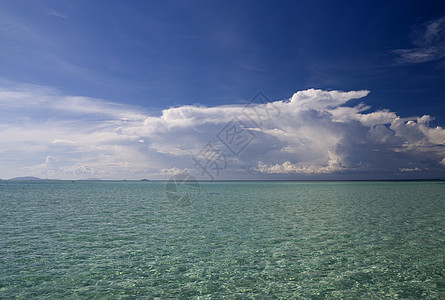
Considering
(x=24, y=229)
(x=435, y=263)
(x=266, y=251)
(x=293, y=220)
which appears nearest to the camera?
(x=435, y=263)

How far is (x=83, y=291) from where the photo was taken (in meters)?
14.6

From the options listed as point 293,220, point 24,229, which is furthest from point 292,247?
point 24,229

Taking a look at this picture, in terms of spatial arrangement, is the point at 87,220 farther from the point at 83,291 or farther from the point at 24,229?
the point at 83,291

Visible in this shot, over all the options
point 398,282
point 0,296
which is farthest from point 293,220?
point 0,296

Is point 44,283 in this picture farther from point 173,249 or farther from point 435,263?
point 435,263

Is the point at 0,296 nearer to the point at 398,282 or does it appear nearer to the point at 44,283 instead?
the point at 44,283

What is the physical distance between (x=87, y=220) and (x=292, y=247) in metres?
28.6

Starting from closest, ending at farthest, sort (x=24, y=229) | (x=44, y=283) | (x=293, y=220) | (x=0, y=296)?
1. (x=0, y=296)
2. (x=44, y=283)
3. (x=24, y=229)
4. (x=293, y=220)

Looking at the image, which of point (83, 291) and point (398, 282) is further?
point (398, 282)

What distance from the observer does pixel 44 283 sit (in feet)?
51.3

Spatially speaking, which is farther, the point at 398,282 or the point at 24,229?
the point at 24,229

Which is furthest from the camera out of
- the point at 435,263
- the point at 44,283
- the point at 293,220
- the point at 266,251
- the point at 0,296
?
the point at 293,220

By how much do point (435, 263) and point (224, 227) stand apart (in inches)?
785

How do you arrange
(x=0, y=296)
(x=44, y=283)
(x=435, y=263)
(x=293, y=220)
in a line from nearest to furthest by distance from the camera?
(x=0, y=296) → (x=44, y=283) → (x=435, y=263) → (x=293, y=220)
